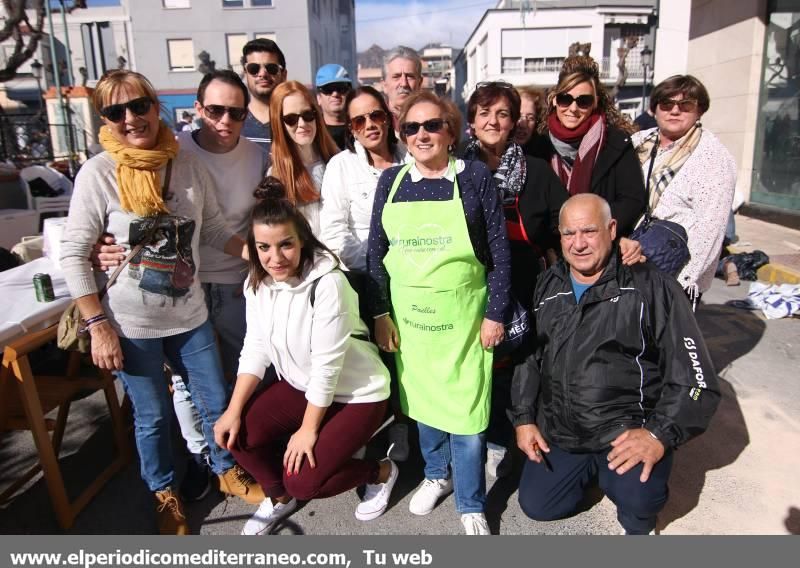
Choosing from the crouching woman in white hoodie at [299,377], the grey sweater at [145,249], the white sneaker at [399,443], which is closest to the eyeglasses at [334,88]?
the crouching woman in white hoodie at [299,377]

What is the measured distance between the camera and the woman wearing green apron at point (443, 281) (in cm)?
234

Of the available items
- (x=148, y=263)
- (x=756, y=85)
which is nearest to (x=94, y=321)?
(x=148, y=263)

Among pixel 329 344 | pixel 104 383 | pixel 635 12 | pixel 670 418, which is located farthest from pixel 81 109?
pixel 635 12

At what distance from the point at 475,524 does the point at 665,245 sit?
5.17 feet

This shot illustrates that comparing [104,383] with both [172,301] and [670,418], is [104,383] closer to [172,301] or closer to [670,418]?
[172,301]

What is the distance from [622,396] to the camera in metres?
2.42

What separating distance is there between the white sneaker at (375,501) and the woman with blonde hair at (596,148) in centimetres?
175

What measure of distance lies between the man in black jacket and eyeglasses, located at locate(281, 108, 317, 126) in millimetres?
1338

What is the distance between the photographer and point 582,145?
2.83m

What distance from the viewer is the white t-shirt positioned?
2.74 meters

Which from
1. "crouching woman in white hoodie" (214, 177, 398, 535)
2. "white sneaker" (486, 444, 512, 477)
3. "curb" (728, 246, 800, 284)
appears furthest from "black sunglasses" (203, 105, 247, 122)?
"curb" (728, 246, 800, 284)

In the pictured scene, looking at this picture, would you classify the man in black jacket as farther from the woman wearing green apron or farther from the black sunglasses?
the black sunglasses
